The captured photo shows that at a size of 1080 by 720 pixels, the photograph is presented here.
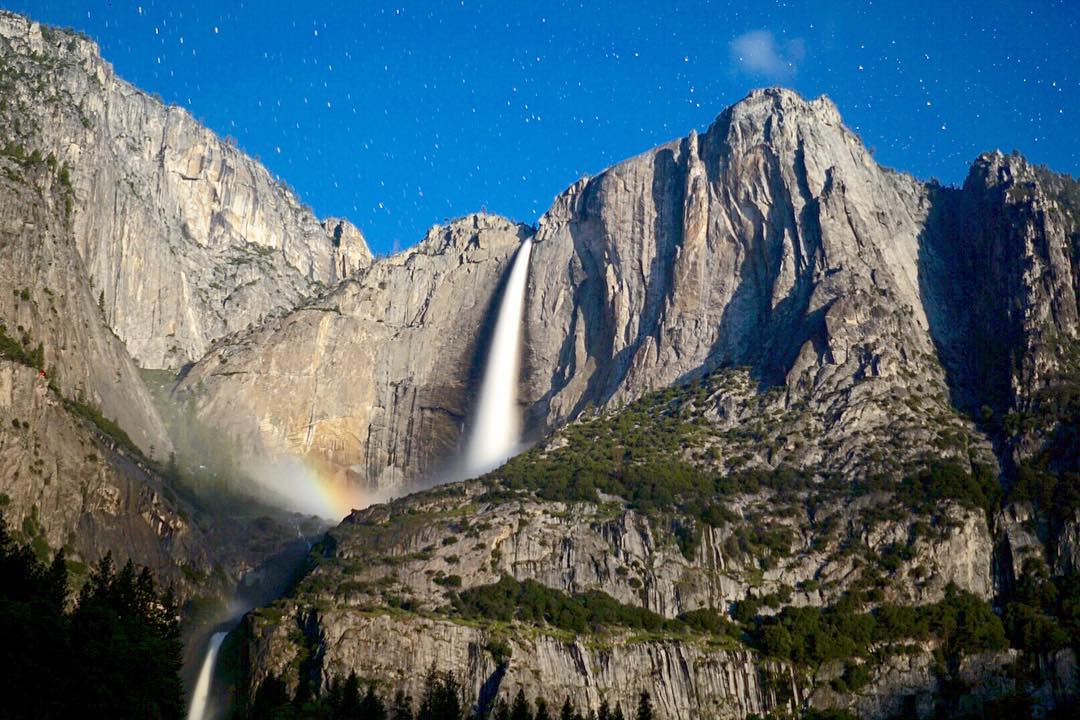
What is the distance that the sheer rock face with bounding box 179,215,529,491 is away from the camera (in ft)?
441

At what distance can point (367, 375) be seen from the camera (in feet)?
462

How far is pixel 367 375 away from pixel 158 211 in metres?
33.4

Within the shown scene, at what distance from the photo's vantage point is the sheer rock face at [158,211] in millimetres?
129750

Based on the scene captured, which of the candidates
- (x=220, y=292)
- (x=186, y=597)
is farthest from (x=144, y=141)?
(x=186, y=597)

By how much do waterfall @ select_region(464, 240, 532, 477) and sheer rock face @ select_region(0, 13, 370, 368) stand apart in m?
31.6

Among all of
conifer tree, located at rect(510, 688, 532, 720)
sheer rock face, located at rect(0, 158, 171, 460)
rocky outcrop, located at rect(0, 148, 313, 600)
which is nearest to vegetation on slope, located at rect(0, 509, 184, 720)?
conifer tree, located at rect(510, 688, 532, 720)

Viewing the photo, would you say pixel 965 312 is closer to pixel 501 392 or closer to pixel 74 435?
pixel 501 392

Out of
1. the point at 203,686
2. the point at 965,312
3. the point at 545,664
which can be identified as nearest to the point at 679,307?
the point at 965,312

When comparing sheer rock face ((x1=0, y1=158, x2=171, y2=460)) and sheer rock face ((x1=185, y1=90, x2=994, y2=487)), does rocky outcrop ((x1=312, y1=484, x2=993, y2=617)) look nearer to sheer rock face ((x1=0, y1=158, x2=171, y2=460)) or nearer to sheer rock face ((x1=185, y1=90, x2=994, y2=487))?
sheer rock face ((x1=185, y1=90, x2=994, y2=487))

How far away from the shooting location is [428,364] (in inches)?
5566

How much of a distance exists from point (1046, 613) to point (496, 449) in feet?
193

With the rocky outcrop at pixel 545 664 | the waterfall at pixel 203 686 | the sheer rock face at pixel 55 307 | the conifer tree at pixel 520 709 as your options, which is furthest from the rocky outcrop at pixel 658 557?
the sheer rock face at pixel 55 307

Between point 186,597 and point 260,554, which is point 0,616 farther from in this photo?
point 260,554

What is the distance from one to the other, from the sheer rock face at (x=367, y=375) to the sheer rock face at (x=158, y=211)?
9.32m
